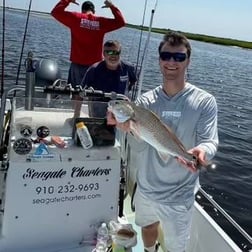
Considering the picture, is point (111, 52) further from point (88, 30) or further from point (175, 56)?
point (175, 56)

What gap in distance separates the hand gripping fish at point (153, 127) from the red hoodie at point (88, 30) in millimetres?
3263

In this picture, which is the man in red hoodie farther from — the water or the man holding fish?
the man holding fish

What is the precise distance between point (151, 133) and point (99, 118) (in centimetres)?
47

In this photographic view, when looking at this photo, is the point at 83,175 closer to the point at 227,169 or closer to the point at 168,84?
the point at 168,84

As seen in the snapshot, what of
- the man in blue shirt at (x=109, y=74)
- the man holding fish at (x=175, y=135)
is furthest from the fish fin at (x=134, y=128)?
the man in blue shirt at (x=109, y=74)

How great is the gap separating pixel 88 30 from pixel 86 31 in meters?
0.03

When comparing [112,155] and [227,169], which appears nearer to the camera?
[112,155]

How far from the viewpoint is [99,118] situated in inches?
107

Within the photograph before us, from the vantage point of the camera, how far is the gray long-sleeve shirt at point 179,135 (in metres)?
2.59

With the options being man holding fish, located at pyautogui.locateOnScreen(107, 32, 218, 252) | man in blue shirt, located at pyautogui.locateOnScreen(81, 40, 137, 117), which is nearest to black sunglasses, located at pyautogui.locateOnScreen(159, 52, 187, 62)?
man holding fish, located at pyautogui.locateOnScreen(107, 32, 218, 252)

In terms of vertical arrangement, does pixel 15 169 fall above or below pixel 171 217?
above

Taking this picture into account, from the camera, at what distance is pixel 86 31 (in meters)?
5.43

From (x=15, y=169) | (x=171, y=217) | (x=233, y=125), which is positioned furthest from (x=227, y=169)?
(x=15, y=169)

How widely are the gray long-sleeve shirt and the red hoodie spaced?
9.62 feet
